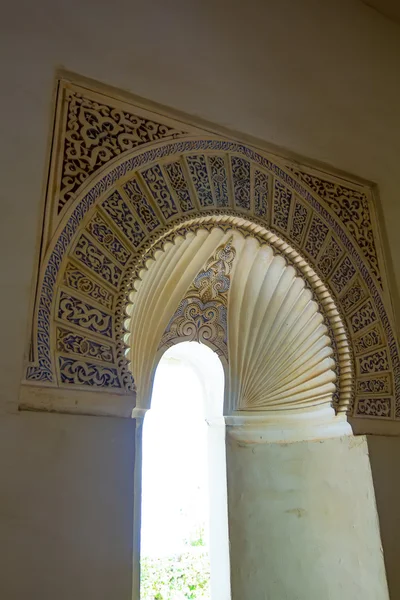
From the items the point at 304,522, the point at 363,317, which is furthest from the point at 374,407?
the point at 304,522

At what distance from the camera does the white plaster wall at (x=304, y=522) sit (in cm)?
192

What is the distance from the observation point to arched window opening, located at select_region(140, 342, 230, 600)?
7.66 ft

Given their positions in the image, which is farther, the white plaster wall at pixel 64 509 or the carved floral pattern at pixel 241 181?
the carved floral pattern at pixel 241 181

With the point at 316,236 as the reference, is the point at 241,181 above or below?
above

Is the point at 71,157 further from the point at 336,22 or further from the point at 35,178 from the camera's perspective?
the point at 336,22

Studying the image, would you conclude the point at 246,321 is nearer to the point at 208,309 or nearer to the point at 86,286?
the point at 208,309

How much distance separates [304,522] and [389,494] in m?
0.42

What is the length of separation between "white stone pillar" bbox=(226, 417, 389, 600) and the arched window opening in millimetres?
110

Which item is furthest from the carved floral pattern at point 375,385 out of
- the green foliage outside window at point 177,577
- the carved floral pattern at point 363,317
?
the green foliage outside window at point 177,577

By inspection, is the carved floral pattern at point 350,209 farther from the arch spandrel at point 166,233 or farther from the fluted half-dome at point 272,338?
the fluted half-dome at point 272,338

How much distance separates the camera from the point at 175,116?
1954 mm

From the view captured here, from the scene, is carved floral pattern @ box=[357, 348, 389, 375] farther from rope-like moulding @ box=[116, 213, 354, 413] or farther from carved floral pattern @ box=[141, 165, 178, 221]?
carved floral pattern @ box=[141, 165, 178, 221]

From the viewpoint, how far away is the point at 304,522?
7.06ft

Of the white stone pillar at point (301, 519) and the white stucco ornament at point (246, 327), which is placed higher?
the white stucco ornament at point (246, 327)
